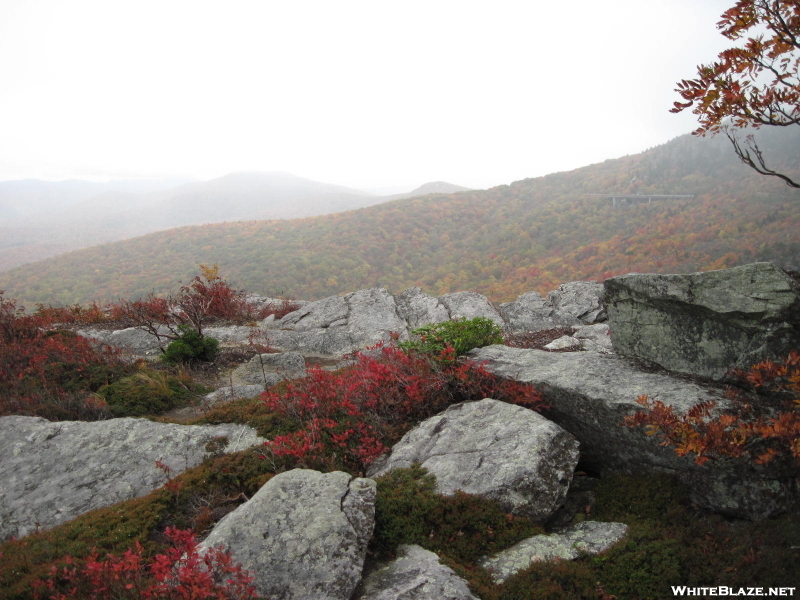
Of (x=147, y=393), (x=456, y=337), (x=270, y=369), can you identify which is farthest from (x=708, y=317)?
(x=147, y=393)

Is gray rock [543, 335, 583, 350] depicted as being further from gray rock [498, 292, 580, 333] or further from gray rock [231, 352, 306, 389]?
gray rock [231, 352, 306, 389]

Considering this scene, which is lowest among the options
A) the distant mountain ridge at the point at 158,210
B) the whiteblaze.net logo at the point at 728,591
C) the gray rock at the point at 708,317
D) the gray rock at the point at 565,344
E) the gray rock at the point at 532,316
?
the gray rock at the point at 532,316

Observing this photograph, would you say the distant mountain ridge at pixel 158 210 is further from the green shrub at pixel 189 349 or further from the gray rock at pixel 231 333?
the green shrub at pixel 189 349

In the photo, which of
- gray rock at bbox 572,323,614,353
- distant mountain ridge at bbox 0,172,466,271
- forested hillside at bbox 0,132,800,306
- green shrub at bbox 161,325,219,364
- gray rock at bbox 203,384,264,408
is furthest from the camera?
distant mountain ridge at bbox 0,172,466,271

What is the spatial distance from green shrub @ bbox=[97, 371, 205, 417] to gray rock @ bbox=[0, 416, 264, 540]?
1.25 meters

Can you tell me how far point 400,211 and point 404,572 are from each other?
170 feet

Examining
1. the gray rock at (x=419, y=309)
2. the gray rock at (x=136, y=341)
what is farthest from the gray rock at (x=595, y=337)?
the gray rock at (x=136, y=341)

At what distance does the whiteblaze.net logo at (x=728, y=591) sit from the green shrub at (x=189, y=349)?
35.7 feet

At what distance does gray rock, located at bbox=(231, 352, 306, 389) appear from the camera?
403 inches

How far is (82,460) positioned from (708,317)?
30.4ft

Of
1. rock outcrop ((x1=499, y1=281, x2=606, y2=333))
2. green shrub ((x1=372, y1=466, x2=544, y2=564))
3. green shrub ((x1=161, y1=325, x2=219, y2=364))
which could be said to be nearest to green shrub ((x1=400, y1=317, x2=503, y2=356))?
green shrub ((x1=372, y1=466, x2=544, y2=564))

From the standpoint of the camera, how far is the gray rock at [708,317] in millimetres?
4914

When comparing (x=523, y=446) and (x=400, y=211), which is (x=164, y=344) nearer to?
(x=523, y=446)

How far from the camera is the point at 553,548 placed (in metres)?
4.06
